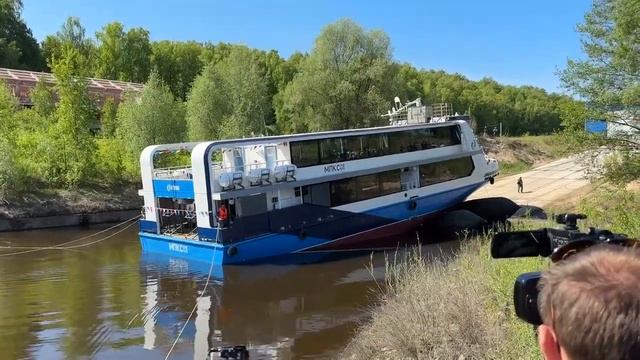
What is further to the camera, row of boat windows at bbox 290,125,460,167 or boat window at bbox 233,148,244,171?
row of boat windows at bbox 290,125,460,167

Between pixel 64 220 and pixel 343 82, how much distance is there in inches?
897

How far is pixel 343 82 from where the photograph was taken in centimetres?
Result: 4153

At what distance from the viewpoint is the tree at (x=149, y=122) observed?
3588 cm

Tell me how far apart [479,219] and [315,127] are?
2346 centimetres

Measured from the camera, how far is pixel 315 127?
42.0m

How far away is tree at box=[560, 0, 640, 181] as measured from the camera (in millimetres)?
10828

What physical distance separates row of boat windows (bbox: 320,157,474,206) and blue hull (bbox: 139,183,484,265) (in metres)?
0.58

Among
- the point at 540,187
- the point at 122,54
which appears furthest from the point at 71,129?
the point at 122,54

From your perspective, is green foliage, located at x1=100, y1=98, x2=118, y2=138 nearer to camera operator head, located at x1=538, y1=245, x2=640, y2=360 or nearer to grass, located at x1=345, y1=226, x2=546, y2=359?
grass, located at x1=345, y1=226, x2=546, y2=359

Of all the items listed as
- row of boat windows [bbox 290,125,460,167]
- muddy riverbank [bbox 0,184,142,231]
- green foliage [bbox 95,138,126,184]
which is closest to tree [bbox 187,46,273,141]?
green foliage [bbox 95,138,126,184]

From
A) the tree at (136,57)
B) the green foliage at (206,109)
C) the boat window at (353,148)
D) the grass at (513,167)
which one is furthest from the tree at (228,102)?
the tree at (136,57)

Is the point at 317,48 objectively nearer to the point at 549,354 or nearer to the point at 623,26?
the point at 623,26

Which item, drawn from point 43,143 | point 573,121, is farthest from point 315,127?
point 573,121

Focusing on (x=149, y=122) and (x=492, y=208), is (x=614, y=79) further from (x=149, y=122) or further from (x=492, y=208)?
(x=149, y=122)
